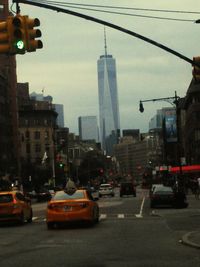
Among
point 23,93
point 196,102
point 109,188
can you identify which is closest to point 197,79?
point 109,188

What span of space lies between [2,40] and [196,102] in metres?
107

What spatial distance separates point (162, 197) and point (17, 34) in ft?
84.8

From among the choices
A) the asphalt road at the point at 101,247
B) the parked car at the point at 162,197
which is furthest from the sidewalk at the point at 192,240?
the parked car at the point at 162,197

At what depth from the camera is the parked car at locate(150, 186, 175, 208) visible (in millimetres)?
39656

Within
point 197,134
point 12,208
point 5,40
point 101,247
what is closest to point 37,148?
point 197,134

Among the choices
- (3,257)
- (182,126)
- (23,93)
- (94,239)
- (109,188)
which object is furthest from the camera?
(23,93)

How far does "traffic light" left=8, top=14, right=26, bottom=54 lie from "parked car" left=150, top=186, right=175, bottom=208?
2561cm

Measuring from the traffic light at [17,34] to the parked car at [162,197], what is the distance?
84.0 ft

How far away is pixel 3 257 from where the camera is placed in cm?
1479

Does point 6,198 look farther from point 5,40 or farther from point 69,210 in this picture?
point 5,40

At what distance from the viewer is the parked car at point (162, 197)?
39656 mm

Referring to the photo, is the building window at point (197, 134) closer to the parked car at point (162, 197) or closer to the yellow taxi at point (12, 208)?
the parked car at point (162, 197)

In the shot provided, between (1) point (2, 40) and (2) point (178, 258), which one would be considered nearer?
(2) point (178, 258)

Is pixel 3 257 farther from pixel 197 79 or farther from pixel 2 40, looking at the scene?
pixel 197 79
